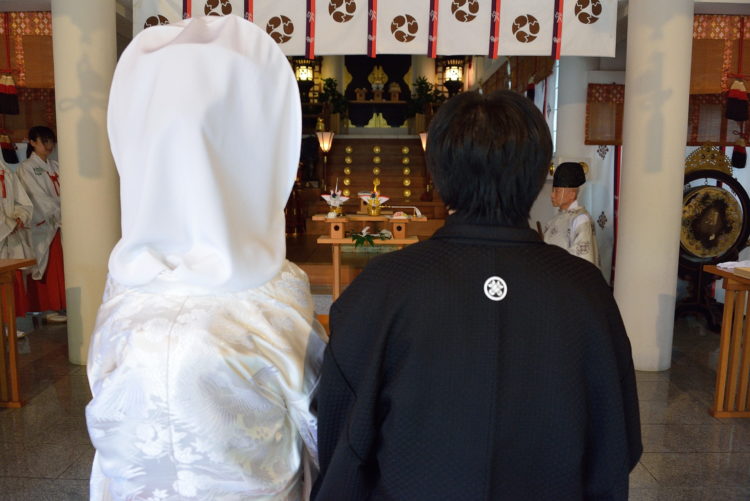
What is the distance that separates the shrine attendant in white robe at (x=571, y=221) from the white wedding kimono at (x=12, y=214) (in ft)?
15.5

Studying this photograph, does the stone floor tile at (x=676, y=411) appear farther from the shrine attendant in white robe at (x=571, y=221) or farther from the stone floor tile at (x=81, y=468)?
the stone floor tile at (x=81, y=468)

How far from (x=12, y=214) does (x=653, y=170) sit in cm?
555

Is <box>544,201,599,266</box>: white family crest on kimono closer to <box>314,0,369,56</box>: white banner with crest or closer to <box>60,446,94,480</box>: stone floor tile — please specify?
<box>314,0,369,56</box>: white banner with crest

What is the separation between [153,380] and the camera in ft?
3.90

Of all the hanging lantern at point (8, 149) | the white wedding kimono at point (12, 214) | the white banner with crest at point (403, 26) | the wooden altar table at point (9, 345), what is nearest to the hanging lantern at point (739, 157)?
the white banner with crest at point (403, 26)

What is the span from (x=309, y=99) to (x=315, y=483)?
1607cm

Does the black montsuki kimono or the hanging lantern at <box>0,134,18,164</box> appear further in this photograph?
the hanging lantern at <box>0,134,18,164</box>

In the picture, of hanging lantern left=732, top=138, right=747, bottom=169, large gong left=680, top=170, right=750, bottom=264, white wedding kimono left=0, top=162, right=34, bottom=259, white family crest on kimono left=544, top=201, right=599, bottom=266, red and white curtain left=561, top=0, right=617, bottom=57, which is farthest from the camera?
hanging lantern left=732, top=138, right=747, bottom=169

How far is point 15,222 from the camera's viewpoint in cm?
551

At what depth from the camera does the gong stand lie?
6.10 meters

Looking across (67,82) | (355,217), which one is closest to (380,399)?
(67,82)

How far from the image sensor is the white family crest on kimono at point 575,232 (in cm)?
430

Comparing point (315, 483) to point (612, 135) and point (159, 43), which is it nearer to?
point (159, 43)

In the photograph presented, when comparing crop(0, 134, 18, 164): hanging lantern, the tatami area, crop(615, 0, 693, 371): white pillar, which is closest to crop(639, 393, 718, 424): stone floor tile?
the tatami area
